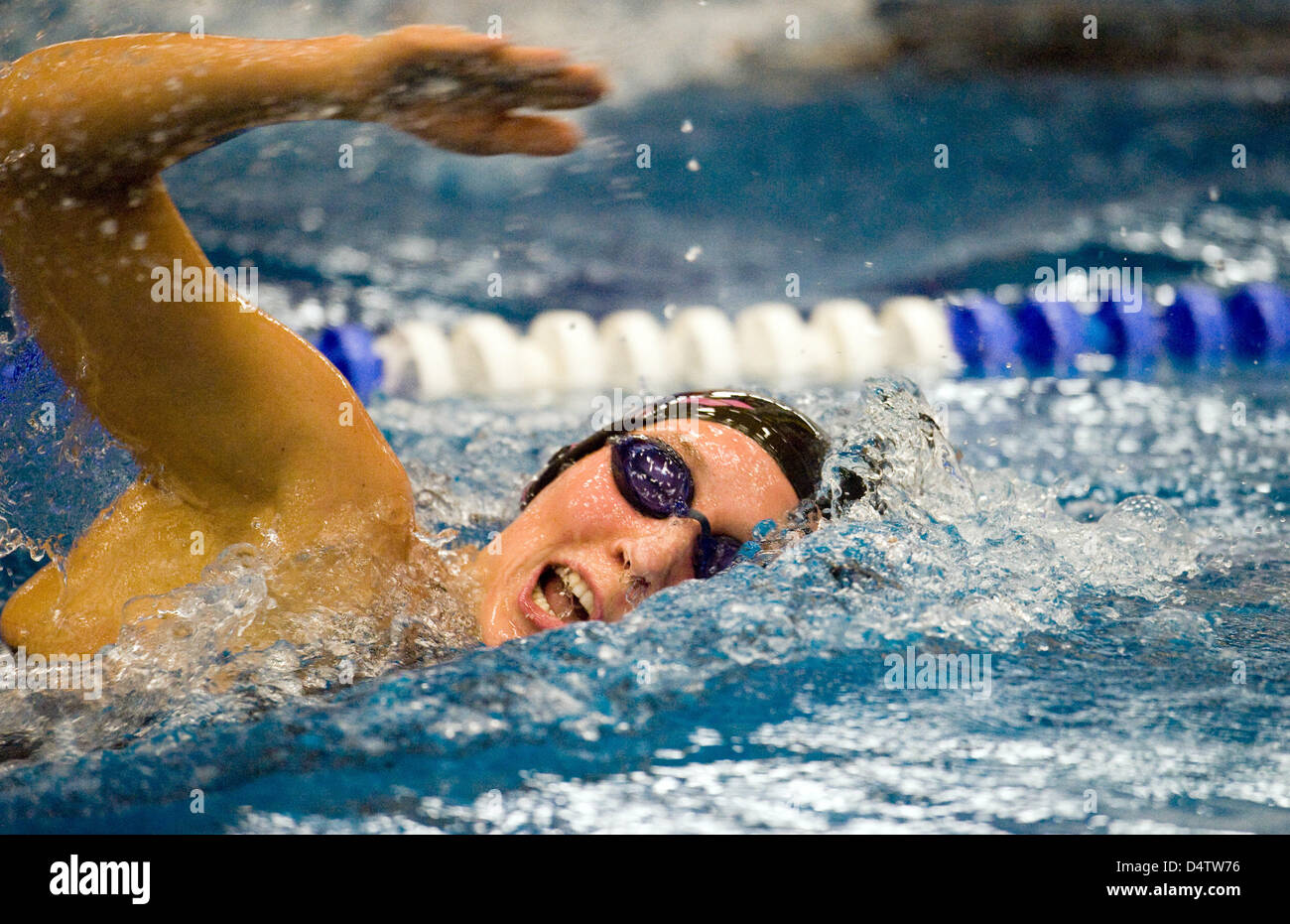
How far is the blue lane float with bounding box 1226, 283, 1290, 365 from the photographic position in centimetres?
404

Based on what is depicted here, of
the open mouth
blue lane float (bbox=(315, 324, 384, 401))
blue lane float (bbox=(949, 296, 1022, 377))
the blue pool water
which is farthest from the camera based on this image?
blue lane float (bbox=(949, 296, 1022, 377))

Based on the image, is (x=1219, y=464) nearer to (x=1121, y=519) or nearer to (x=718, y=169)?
(x=1121, y=519)

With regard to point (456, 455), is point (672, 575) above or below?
below

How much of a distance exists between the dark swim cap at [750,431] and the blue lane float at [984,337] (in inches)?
95.7

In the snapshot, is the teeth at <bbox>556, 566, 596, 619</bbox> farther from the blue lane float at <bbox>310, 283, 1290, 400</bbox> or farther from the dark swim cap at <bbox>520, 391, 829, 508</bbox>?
the blue lane float at <bbox>310, 283, 1290, 400</bbox>

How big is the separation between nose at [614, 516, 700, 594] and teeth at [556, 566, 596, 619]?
0.07 meters

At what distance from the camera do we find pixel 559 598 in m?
1.67

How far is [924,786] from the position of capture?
4.01 ft

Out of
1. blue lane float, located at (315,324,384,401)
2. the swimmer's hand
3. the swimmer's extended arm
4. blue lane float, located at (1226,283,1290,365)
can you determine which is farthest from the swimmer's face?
blue lane float, located at (1226,283,1290,365)

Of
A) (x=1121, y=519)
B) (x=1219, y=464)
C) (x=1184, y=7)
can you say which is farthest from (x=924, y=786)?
(x=1184, y=7)

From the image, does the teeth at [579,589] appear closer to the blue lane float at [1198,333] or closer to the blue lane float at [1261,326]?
the blue lane float at [1198,333]

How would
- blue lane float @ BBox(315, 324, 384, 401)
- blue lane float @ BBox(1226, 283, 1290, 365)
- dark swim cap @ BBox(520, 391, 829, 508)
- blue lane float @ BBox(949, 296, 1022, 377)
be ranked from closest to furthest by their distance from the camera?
dark swim cap @ BBox(520, 391, 829, 508) → blue lane float @ BBox(315, 324, 384, 401) → blue lane float @ BBox(1226, 283, 1290, 365) → blue lane float @ BBox(949, 296, 1022, 377)

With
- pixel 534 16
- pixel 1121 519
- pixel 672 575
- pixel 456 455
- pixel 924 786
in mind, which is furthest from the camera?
pixel 534 16
